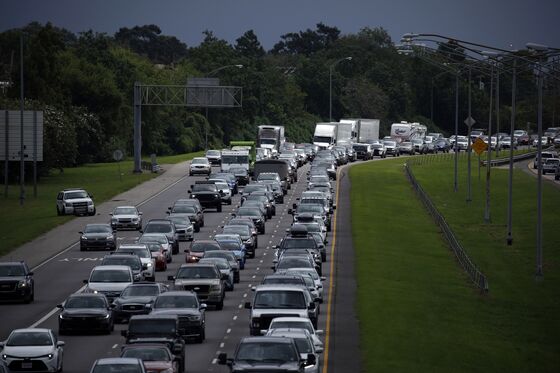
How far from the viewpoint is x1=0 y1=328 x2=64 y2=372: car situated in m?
34.8

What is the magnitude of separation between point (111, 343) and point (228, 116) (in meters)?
137

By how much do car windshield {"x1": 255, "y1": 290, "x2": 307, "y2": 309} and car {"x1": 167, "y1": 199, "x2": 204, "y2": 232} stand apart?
35.8 m

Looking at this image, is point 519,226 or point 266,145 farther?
point 266,145

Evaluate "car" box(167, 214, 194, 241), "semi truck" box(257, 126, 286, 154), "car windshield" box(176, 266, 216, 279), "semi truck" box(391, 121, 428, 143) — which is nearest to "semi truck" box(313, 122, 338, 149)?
"semi truck" box(257, 126, 286, 154)

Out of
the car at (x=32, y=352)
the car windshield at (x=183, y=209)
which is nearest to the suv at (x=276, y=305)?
the car at (x=32, y=352)

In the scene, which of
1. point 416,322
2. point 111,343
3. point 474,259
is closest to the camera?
point 111,343

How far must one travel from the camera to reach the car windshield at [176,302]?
136ft

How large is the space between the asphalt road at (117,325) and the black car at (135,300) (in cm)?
45

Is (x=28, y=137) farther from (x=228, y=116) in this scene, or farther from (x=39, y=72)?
(x=228, y=116)

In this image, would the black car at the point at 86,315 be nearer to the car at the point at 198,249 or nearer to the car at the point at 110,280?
the car at the point at 110,280

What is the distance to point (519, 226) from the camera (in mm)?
91000

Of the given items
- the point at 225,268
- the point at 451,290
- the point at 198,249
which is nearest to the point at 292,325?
the point at 225,268

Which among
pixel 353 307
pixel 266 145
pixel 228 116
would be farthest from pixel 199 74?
pixel 353 307

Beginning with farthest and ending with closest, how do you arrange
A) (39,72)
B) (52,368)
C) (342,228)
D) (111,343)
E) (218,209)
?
(39,72) < (218,209) < (342,228) < (111,343) < (52,368)
